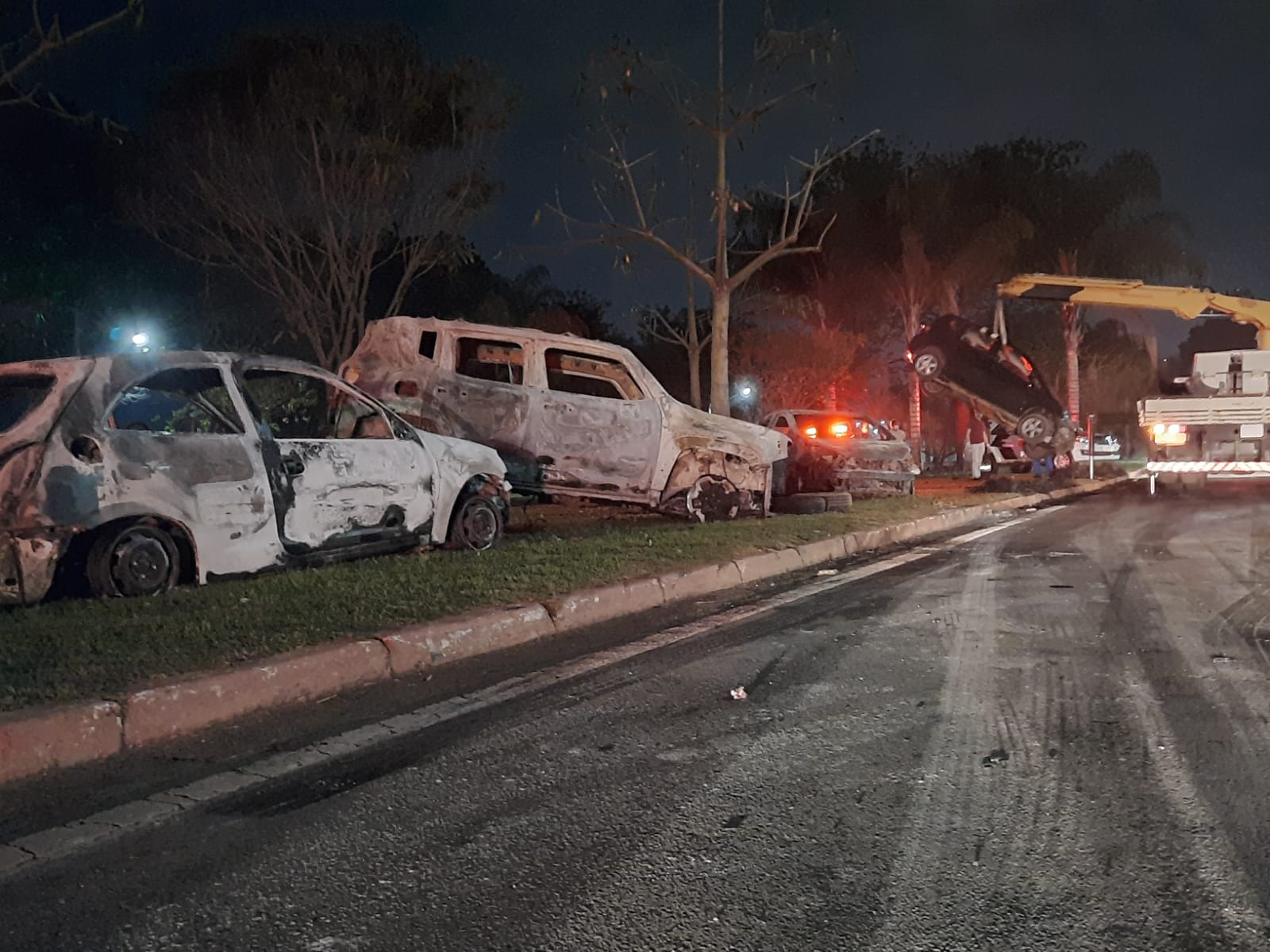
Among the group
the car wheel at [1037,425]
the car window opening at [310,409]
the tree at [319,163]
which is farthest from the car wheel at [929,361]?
the car window opening at [310,409]

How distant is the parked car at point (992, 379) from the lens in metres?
20.7

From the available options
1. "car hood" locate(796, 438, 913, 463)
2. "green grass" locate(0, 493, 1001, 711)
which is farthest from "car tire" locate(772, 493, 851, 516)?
"green grass" locate(0, 493, 1001, 711)

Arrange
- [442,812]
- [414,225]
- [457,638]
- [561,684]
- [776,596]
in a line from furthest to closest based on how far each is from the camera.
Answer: [414,225] < [776,596] < [457,638] < [561,684] < [442,812]

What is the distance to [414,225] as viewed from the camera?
20.8 m

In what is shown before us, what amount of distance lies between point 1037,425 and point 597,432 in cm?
1364

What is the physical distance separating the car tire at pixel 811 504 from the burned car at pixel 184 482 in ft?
22.2

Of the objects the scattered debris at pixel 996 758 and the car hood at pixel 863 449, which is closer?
the scattered debris at pixel 996 758

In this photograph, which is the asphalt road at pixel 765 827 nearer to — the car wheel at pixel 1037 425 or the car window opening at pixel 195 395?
the car window opening at pixel 195 395

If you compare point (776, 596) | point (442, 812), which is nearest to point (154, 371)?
point (442, 812)

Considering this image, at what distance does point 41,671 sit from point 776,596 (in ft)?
17.4

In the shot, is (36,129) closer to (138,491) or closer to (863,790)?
(138,491)

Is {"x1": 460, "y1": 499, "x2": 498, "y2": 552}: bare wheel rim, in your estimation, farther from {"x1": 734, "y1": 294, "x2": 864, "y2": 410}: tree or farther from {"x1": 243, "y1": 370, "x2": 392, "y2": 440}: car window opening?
{"x1": 734, "y1": 294, "x2": 864, "y2": 410}: tree

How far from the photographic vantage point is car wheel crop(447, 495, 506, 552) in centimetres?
909

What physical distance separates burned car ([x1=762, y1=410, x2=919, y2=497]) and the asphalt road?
422 inches
